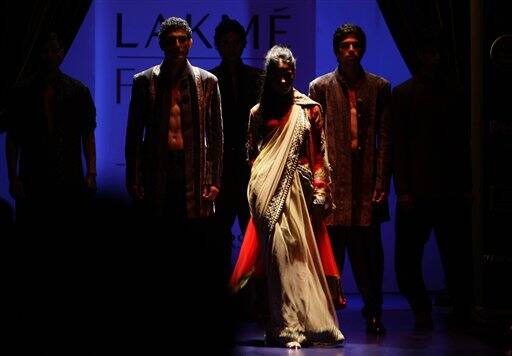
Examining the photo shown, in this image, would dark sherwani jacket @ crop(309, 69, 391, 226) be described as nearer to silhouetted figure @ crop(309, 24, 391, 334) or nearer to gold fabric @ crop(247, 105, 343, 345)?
silhouetted figure @ crop(309, 24, 391, 334)

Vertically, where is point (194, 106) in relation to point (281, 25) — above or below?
below

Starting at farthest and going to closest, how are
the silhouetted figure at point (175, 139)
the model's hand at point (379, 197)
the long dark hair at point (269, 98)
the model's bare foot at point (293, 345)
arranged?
the model's hand at point (379, 197), the silhouetted figure at point (175, 139), the long dark hair at point (269, 98), the model's bare foot at point (293, 345)

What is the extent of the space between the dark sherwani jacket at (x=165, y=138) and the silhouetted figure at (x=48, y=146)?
339 mm

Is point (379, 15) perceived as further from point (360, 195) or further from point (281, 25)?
point (360, 195)

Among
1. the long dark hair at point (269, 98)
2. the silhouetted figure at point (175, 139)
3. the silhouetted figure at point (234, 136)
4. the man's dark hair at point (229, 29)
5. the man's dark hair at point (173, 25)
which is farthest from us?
the silhouetted figure at point (234, 136)

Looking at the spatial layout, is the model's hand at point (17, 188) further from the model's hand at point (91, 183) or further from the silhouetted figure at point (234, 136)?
the silhouetted figure at point (234, 136)

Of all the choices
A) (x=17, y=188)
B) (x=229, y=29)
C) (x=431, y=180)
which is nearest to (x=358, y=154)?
(x=431, y=180)

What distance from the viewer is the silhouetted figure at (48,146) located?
6199 mm

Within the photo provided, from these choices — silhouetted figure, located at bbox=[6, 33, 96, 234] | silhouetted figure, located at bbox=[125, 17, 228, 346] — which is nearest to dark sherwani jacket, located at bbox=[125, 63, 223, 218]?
silhouetted figure, located at bbox=[125, 17, 228, 346]

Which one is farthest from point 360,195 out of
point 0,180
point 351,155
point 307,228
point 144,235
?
point 144,235

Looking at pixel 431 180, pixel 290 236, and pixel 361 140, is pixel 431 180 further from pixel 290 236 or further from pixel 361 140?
pixel 290 236

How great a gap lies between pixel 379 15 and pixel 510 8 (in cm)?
189

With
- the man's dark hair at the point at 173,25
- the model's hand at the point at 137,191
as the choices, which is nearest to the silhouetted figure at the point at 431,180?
the man's dark hair at the point at 173,25

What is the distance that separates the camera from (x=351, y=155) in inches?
246
